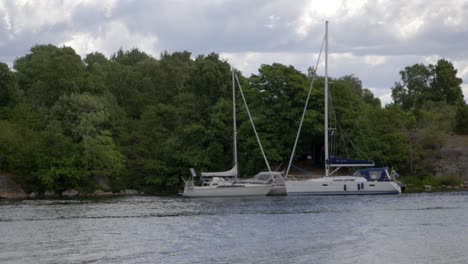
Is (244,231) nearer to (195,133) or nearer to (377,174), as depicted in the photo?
(377,174)

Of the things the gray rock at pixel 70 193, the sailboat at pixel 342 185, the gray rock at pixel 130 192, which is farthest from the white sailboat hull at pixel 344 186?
the gray rock at pixel 70 193

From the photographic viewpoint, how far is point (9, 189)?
92.0 m

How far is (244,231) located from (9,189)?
48002 mm

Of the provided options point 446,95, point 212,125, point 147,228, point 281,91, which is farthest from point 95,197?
point 446,95

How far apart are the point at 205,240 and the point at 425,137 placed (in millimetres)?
55292

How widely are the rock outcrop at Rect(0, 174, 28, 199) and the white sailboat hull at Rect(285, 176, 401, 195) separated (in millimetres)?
29690

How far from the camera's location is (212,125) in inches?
3767

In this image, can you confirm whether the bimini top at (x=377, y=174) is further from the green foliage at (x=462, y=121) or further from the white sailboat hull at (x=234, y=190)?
the green foliage at (x=462, y=121)

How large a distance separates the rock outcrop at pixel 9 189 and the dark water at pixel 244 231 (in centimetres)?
1614

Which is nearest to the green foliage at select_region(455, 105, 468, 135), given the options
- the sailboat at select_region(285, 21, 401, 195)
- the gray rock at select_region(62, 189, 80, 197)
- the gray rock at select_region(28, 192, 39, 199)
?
the sailboat at select_region(285, 21, 401, 195)

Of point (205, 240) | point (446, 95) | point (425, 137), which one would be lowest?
point (205, 240)

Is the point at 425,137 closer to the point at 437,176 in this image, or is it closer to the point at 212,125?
the point at 437,176

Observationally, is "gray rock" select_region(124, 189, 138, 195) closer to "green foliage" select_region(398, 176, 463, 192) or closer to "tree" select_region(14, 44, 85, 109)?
"tree" select_region(14, 44, 85, 109)

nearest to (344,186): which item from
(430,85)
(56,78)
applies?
(56,78)
